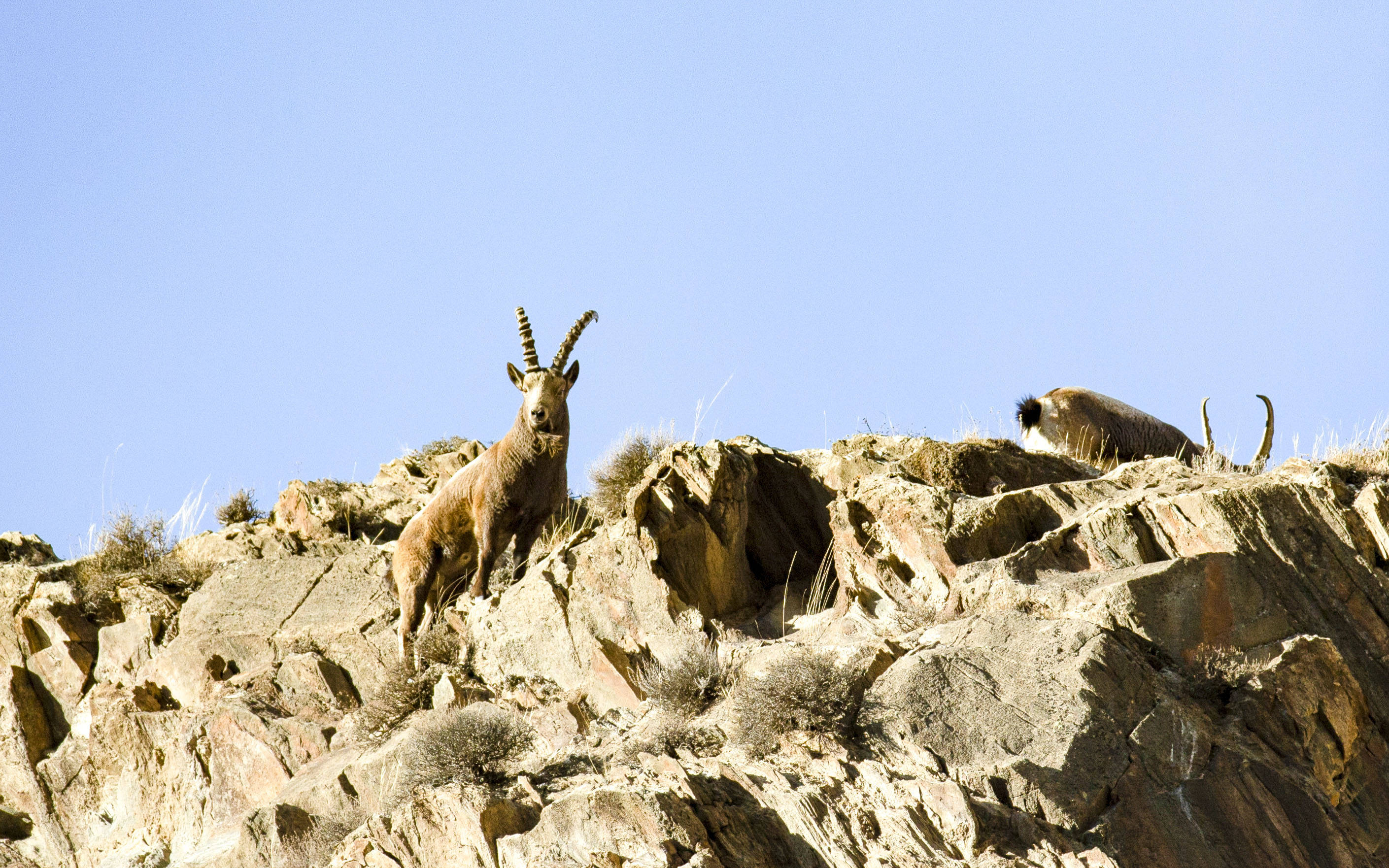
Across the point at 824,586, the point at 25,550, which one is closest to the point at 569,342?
the point at 824,586

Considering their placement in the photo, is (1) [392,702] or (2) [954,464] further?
(2) [954,464]

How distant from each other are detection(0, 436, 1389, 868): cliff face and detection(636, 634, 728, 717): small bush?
0.29m

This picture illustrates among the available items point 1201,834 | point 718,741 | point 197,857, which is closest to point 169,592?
point 197,857

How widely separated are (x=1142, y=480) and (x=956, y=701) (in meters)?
4.10

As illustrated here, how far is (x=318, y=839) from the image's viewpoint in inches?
421

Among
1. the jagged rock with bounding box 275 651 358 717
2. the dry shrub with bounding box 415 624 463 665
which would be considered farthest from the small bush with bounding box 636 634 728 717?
the jagged rock with bounding box 275 651 358 717

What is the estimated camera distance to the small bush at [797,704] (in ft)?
29.9

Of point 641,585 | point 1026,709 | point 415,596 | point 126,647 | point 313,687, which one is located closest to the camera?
point 1026,709

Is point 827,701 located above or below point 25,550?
below

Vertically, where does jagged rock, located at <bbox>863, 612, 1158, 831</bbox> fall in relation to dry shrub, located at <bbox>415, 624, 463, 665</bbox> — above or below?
below

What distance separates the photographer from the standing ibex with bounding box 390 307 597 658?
13.3 meters

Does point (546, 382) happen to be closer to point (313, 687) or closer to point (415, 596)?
point (415, 596)

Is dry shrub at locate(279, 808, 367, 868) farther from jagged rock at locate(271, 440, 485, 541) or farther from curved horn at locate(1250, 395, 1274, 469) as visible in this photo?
curved horn at locate(1250, 395, 1274, 469)

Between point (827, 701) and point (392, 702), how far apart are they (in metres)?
4.88
